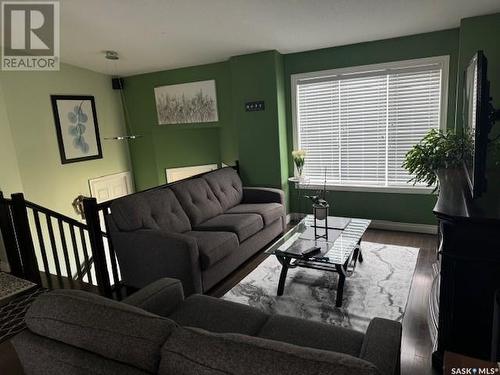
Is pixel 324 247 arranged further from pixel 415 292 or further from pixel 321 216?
pixel 415 292

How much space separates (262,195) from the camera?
4363 millimetres

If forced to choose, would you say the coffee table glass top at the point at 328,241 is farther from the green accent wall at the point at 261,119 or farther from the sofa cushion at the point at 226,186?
the green accent wall at the point at 261,119

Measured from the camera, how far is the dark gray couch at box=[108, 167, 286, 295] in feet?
9.19

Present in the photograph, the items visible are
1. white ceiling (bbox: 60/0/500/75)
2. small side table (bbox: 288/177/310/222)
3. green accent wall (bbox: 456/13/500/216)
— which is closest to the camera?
white ceiling (bbox: 60/0/500/75)

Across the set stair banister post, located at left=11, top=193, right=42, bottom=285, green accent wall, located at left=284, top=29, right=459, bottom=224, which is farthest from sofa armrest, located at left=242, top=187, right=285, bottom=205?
stair banister post, located at left=11, top=193, right=42, bottom=285

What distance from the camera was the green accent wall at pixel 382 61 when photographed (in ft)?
12.2

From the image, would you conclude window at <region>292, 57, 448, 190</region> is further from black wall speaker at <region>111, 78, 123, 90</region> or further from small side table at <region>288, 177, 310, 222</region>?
black wall speaker at <region>111, 78, 123, 90</region>

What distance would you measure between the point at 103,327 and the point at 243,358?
1.67 feet

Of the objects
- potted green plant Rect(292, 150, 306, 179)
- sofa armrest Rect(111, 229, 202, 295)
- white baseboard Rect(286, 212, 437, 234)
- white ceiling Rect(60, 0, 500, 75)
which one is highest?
white ceiling Rect(60, 0, 500, 75)

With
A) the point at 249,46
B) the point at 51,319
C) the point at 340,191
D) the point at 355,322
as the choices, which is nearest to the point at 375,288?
the point at 355,322

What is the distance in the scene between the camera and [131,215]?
9.94 ft

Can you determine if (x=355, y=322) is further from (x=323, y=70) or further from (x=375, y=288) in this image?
(x=323, y=70)

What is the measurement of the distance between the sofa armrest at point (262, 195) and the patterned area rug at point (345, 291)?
99cm

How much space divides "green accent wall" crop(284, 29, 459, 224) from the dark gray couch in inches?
41.7
